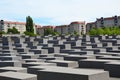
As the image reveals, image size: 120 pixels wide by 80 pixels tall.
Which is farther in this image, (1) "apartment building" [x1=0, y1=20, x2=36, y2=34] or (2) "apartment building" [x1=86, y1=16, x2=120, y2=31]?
(1) "apartment building" [x1=0, y1=20, x2=36, y2=34]

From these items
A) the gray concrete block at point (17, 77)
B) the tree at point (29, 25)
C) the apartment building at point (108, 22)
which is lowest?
the gray concrete block at point (17, 77)

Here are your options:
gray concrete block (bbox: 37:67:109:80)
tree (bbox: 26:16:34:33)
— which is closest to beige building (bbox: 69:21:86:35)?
tree (bbox: 26:16:34:33)

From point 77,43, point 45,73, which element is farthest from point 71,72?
point 77,43

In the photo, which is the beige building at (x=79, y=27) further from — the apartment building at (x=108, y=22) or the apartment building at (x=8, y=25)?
the apartment building at (x=8, y=25)

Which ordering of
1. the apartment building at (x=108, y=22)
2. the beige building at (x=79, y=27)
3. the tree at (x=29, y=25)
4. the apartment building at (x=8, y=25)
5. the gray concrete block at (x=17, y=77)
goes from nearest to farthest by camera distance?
the gray concrete block at (x=17, y=77), the tree at (x=29, y=25), the apartment building at (x=108, y=22), the apartment building at (x=8, y=25), the beige building at (x=79, y=27)

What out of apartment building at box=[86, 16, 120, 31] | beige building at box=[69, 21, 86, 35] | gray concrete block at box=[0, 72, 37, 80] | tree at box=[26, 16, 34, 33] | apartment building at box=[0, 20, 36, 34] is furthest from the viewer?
A: beige building at box=[69, 21, 86, 35]

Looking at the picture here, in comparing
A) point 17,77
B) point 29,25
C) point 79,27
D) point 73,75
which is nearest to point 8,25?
point 79,27

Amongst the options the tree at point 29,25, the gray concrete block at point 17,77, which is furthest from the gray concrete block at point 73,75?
the tree at point 29,25

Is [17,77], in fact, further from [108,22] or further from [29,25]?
[108,22]

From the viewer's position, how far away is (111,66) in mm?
11352

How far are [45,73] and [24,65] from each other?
14.9 feet

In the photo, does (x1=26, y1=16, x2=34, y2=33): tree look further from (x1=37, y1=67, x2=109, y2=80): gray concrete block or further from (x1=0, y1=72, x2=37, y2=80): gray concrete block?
(x1=0, y1=72, x2=37, y2=80): gray concrete block

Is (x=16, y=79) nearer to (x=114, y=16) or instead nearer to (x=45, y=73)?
(x=45, y=73)

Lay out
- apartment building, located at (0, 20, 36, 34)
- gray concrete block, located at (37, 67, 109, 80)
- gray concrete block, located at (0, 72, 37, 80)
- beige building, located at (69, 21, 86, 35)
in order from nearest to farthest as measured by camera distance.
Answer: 1. gray concrete block, located at (37, 67, 109, 80)
2. gray concrete block, located at (0, 72, 37, 80)
3. apartment building, located at (0, 20, 36, 34)
4. beige building, located at (69, 21, 86, 35)
